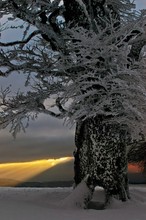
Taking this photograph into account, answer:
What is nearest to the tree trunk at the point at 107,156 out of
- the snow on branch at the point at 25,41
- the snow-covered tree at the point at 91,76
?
the snow-covered tree at the point at 91,76

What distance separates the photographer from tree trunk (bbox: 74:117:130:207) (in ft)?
38.4

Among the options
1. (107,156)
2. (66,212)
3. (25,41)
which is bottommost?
(66,212)

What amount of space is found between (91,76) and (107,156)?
244 cm

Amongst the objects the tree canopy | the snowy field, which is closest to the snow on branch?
the tree canopy

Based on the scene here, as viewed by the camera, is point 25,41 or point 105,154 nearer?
point 105,154

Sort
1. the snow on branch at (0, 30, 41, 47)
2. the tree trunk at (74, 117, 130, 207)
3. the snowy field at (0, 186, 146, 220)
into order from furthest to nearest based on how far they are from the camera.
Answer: the snow on branch at (0, 30, 41, 47) < the tree trunk at (74, 117, 130, 207) < the snowy field at (0, 186, 146, 220)

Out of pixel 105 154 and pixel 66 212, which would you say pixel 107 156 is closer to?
A: pixel 105 154

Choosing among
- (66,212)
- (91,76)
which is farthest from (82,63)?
(66,212)

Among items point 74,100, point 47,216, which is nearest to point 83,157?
point 74,100

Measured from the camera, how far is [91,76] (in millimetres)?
10367

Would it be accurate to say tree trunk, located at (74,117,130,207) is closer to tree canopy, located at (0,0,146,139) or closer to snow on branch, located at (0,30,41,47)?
tree canopy, located at (0,0,146,139)

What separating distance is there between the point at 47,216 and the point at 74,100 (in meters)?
2.81

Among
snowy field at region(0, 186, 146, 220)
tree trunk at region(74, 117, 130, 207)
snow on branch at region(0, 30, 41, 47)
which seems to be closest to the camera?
snowy field at region(0, 186, 146, 220)

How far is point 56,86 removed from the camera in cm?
1225
